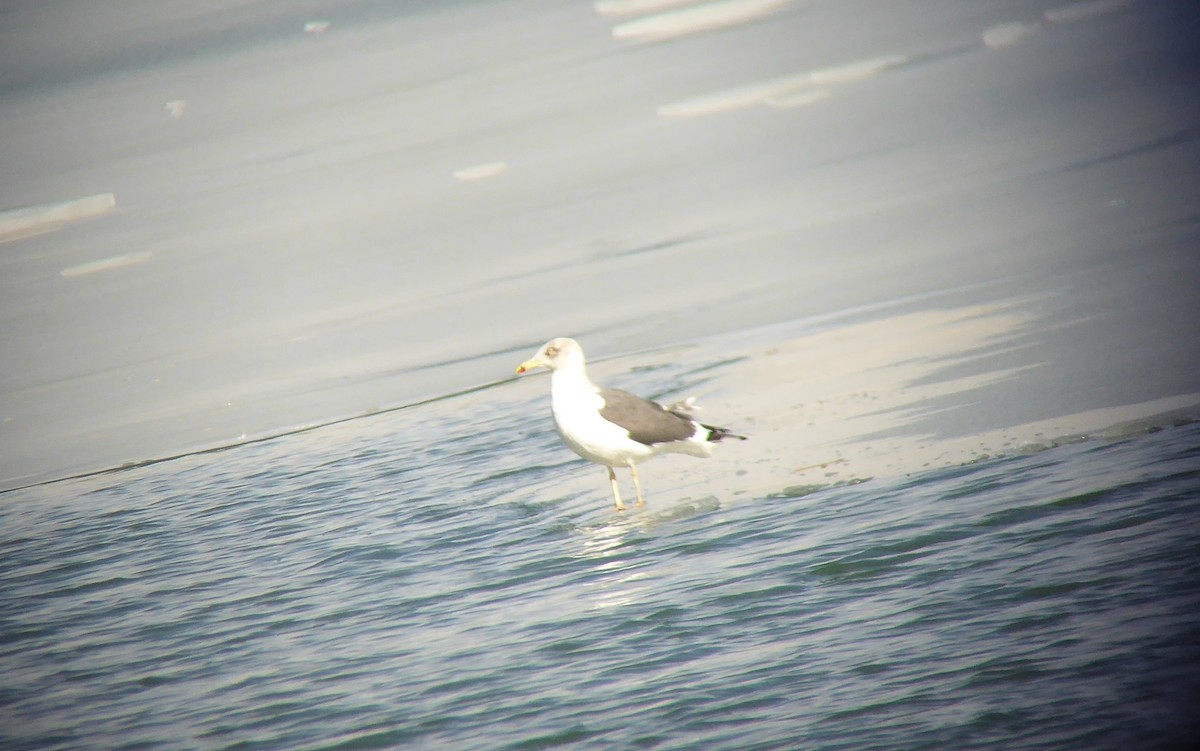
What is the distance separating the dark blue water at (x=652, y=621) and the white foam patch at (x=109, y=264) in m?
7.26

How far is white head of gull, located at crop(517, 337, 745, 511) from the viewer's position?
274 inches

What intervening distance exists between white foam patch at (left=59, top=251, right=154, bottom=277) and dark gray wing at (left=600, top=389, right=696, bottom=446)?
8.85 metres

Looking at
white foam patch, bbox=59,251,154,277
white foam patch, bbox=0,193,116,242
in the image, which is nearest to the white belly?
white foam patch, bbox=59,251,154,277

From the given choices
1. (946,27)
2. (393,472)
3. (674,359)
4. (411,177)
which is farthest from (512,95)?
(393,472)

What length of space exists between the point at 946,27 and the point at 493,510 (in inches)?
481

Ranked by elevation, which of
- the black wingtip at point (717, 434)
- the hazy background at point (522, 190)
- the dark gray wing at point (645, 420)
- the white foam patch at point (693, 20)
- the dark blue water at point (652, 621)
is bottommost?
the dark blue water at point (652, 621)

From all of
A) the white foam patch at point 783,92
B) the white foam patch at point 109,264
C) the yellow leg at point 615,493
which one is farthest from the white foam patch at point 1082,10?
the yellow leg at point 615,493

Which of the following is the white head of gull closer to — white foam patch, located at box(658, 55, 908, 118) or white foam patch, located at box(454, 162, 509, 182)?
white foam patch, located at box(454, 162, 509, 182)

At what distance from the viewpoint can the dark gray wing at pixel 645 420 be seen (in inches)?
275

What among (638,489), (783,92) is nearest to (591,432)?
(638,489)

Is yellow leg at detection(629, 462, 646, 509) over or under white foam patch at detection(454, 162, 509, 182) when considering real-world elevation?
under

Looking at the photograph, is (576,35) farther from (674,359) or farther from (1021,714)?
(1021,714)

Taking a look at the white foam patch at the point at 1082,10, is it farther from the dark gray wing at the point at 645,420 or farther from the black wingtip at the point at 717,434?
the dark gray wing at the point at 645,420

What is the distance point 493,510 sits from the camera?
22.7 ft
